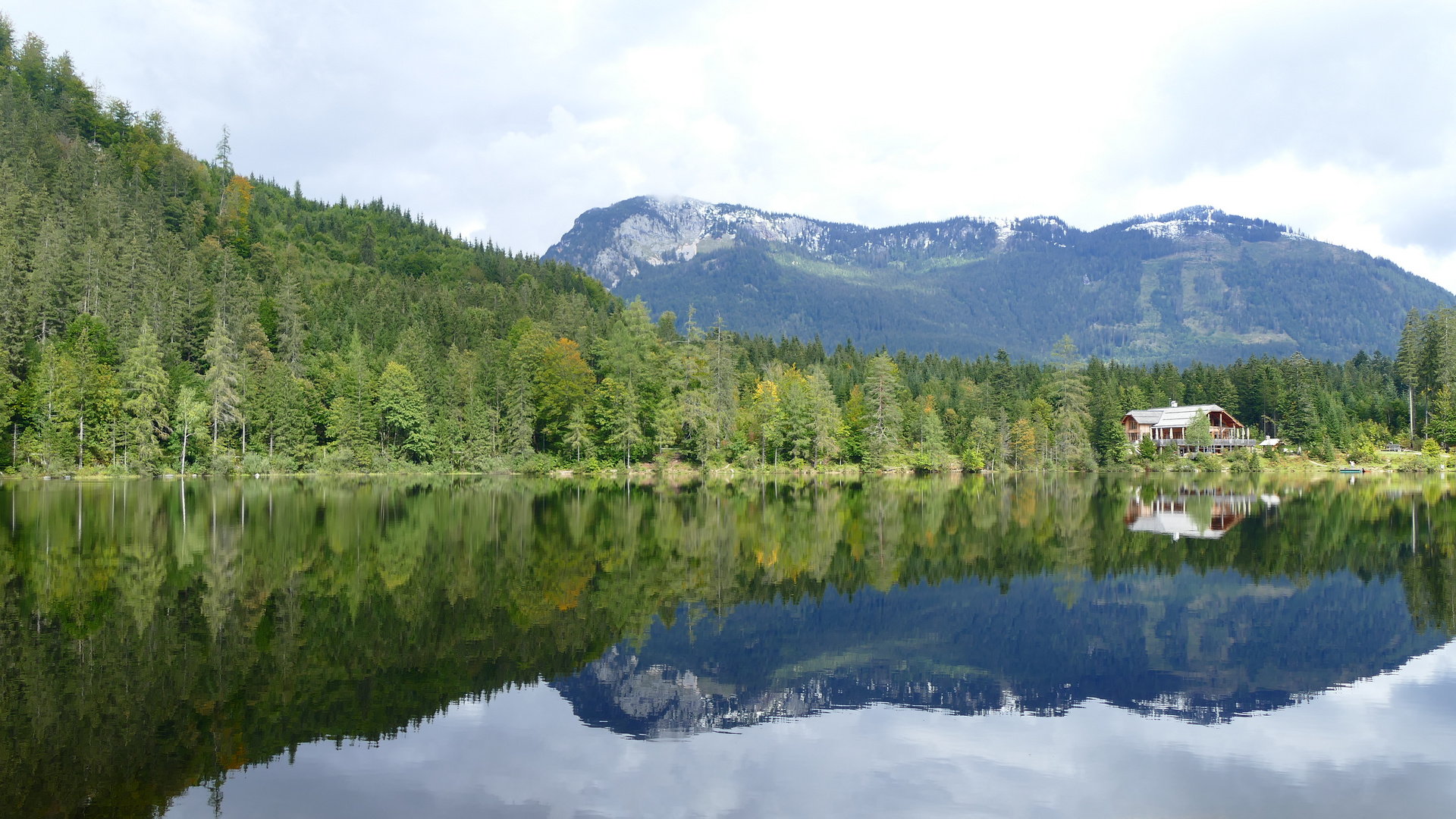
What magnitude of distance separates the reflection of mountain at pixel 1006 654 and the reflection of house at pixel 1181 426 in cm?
10522

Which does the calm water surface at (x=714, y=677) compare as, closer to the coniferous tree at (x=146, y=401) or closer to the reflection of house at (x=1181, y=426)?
the coniferous tree at (x=146, y=401)

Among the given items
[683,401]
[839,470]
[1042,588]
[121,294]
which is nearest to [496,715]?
[1042,588]

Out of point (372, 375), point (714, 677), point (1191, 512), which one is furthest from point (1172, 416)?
point (714, 677)

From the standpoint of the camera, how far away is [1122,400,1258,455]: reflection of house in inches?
4552

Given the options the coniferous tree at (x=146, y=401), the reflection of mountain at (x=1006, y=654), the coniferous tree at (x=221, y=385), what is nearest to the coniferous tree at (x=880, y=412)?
the coniferous tree at (x=221, y=385)

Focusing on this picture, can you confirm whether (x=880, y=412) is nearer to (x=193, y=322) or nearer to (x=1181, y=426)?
(x=1181, y=426)

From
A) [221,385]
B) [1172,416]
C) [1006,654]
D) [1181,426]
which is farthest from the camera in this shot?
[1172,416]

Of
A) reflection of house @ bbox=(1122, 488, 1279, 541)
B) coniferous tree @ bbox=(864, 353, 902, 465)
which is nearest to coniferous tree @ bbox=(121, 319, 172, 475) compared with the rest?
coniferous tree @ bbox=(864, 353, 902, 465)

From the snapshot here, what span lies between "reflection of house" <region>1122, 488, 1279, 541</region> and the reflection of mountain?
14.2 metres

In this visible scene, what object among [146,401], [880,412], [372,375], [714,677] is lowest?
[714,677]

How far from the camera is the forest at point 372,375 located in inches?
2813

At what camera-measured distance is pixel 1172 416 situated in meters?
120

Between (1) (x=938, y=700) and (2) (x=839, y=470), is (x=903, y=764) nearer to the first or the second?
(1) (x=938, y=700)

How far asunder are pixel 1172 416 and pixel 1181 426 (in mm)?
2626
